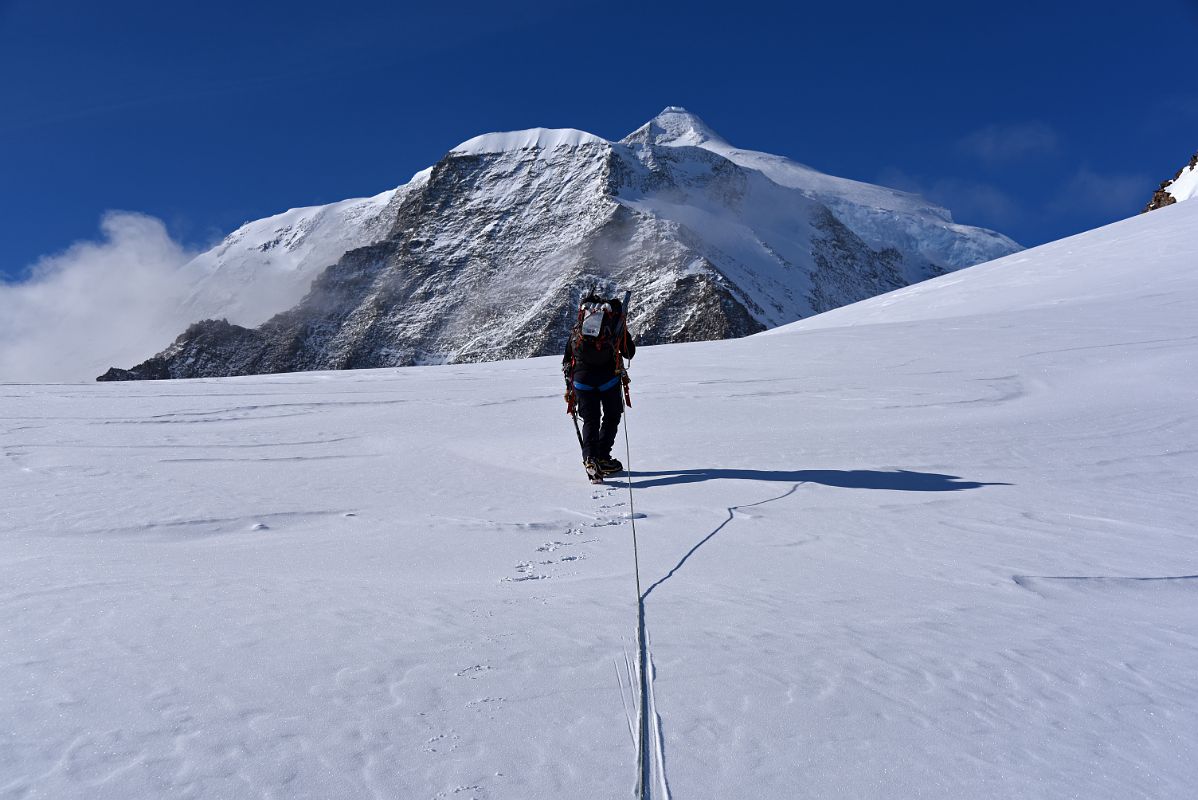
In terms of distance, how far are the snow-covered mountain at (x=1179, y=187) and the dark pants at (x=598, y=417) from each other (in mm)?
57651

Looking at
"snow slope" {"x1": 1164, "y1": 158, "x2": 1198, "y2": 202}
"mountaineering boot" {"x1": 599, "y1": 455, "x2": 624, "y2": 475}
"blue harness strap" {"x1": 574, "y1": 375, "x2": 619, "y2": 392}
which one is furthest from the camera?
"snow slope" {"x1": 1164, "y1": 158, "x2": 1198, "y2": 202}

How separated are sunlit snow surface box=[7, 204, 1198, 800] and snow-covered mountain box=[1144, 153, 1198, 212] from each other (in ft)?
Answer: 182

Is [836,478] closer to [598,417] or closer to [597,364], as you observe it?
[598,417]

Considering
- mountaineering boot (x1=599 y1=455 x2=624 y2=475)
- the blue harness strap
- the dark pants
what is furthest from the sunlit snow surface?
the blue harness strap

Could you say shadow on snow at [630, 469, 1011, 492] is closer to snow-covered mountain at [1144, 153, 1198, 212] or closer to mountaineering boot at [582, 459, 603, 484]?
mountaineering boot at [582, 459, 603, 484]

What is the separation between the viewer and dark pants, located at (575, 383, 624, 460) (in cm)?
626

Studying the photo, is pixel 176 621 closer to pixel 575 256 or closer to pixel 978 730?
pixel 978 730

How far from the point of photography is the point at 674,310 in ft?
536

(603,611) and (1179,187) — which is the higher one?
(1179,187)

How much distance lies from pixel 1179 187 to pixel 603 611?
64.9 metres

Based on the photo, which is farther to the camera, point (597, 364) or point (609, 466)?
point (597, 364)

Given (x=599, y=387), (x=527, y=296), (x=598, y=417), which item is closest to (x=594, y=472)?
(x=598, y=417)

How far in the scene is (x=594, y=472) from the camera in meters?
5.97

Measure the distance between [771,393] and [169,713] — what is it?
891 cm
